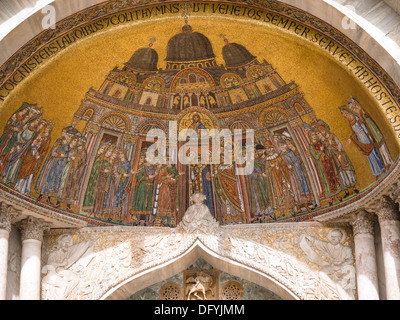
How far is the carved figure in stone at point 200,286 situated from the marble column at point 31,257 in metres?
2.49

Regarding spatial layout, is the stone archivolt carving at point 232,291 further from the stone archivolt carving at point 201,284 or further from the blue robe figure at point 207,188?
the blue robe figure at point 207,188

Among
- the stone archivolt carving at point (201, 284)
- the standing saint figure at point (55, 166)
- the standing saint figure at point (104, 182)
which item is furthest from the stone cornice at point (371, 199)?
the standing saint figure at point (55, 166)

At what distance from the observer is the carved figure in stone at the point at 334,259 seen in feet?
38.4

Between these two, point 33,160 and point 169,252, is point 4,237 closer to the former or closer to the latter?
point 33,160

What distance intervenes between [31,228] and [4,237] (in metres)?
0.66

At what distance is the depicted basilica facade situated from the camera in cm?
1141

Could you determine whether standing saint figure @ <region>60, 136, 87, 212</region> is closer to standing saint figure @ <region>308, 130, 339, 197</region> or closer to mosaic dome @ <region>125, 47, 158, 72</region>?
mosaic dome @ <region>125, 47, 158, 72</region>

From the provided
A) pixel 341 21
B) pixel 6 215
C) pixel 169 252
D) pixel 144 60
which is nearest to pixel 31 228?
pixel 6 215

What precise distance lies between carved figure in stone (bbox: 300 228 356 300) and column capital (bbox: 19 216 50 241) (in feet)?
13.6

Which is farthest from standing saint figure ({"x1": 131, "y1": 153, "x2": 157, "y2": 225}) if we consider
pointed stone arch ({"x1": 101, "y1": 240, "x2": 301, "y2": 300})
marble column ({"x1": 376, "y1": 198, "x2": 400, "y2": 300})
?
marble column ({"x1": 376, "y1": 198, "x2": 400, "y2": 300})

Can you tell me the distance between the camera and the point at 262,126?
41.2 feet

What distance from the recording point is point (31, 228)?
471 inches

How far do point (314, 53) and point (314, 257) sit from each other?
10.4ft

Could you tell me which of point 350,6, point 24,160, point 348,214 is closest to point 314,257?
point 348,214
